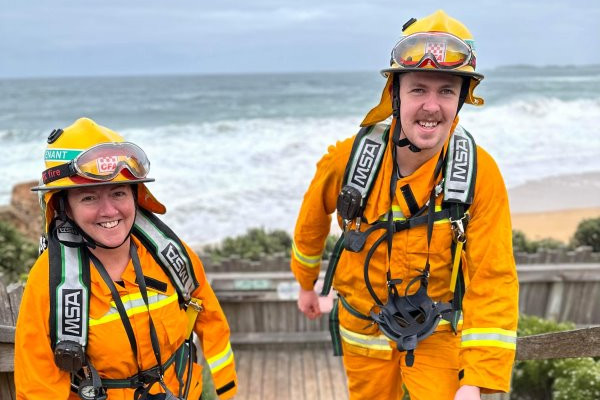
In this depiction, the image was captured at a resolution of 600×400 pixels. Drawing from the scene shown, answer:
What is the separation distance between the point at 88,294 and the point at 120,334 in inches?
8.3

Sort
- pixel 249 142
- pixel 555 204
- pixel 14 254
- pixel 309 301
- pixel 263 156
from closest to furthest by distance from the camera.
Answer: pixel 309 301 < pixel 14 254 < pixel 555 204 < pixel 263 156 < pixel 249 142

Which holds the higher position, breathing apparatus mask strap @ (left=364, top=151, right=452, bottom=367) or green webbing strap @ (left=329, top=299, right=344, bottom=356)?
breathing apparatus mask strap @ (left=364, top=151, right=452, bottom=367)

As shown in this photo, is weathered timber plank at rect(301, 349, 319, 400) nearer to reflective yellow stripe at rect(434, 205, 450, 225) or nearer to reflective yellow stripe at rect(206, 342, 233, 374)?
reflective yellow stripe at rect(206, 342, 233, 374)

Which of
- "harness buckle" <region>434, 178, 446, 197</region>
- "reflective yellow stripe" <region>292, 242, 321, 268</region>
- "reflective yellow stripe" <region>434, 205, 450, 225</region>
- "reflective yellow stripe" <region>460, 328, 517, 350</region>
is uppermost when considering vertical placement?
"harness buckle" <region>434, 178, 446, 197</region>

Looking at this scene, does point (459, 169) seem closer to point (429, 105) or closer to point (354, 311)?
point (429, 105)

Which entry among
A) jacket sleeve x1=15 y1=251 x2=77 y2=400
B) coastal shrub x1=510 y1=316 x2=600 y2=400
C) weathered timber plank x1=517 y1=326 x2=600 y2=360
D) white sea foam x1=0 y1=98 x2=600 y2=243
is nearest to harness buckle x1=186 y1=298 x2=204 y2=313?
jacket sleeve x1=15 y1=251 x2=77 y2=400

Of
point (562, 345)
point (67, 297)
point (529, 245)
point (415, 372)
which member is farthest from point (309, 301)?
point (529, 245)

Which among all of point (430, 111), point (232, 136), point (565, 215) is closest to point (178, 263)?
point (430, 111)

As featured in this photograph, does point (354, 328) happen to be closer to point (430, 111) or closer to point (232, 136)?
point (430, 111)

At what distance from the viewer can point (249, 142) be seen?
24.8 m

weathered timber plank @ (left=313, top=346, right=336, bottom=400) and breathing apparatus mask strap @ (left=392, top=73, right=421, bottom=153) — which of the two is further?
weathered timber plank @ (left=313, top=346, right=336, bottom=400)

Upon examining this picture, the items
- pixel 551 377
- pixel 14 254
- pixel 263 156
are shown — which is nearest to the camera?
pixel 551 377

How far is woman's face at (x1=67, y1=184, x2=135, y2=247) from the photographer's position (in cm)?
212

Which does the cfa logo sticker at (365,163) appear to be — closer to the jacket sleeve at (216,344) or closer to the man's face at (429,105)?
the man's face at (429,105)
